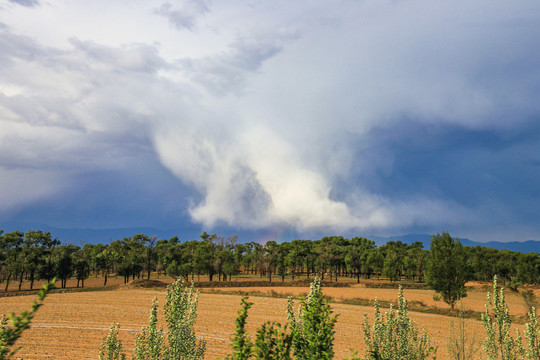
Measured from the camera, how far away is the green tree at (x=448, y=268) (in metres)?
41.6

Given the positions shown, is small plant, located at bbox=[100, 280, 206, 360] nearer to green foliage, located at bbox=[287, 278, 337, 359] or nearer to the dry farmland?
green foliage, located at bbox=[287, 278, 337, 359]

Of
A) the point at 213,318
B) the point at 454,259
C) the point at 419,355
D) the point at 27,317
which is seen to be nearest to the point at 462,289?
the point at 454,259

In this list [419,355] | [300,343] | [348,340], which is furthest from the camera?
[348,340]

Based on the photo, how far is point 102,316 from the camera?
36.7 metres

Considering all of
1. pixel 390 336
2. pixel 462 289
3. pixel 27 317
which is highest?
pixel 27 317

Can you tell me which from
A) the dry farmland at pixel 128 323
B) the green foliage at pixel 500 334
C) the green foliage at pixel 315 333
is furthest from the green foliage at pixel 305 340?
the dry farmland at pixel 128 323

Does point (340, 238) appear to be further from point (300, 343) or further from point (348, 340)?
point (300, 343)

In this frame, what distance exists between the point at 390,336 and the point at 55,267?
89.2 m

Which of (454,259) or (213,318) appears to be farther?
(454,259)

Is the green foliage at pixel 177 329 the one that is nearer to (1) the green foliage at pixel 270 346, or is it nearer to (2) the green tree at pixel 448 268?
(1) the green foliage at pixel 270 346

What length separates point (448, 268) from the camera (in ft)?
138

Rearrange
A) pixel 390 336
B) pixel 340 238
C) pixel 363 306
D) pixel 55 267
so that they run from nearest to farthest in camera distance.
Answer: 1. pixel 390 336
2. pixel 363 306
3. pixel 55 267
4. pixel 340 238

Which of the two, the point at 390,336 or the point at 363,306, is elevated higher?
the point at 390,336

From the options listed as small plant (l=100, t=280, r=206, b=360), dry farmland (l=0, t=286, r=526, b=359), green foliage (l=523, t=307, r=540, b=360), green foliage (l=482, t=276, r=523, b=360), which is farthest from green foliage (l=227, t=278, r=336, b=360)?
dry farmland (l=0, t=286, r=526, b=359)
